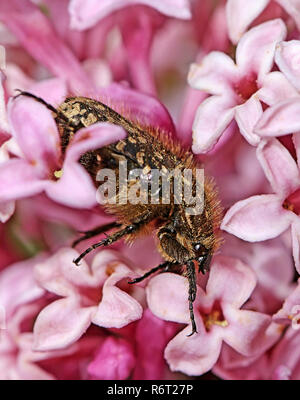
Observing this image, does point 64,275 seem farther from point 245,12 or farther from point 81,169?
point 245,12

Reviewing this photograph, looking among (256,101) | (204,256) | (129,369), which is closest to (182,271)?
(204,256)

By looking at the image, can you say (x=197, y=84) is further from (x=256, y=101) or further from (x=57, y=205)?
(x=57, y=205)

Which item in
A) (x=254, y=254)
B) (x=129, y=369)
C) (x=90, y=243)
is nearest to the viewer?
(x=129, y=369)

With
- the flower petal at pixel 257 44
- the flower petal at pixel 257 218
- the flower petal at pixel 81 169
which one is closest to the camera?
the flower petal at pixel 81 169

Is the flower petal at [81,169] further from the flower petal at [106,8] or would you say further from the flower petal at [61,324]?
the flower petal at [106,8]

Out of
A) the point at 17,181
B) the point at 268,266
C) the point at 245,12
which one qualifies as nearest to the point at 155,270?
the point at 17,181

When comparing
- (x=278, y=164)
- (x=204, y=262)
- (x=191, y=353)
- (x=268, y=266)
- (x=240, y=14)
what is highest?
(x=240, y=14)

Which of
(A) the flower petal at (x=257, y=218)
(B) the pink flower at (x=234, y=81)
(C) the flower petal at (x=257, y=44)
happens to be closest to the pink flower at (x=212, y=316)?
(A) the flower petal at (x=257, y=218)
